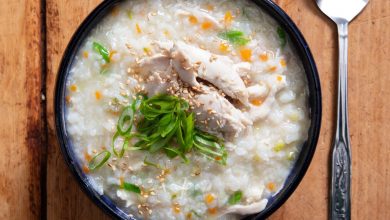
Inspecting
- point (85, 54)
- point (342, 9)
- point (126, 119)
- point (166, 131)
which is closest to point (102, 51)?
point (85, 54)

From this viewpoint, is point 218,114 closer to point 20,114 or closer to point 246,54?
point 246,54

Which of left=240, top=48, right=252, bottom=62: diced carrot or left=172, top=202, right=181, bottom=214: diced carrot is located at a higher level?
left=240, top=48, right=252, bottom=62: diced carrot

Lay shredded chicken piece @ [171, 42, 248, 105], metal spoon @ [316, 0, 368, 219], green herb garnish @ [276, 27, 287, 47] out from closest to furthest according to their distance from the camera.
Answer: shredded chicken piece @ [171, 42, 248, 105]
green herb garnish @ [276, 27, 287, 47]
metal spoon @ [316, 0, 368, 219]

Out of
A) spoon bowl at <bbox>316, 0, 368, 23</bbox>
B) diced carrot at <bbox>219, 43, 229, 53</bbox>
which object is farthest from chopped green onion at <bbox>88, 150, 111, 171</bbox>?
spoon bowl at <bbox>316, 0, 368, 23</bbox>

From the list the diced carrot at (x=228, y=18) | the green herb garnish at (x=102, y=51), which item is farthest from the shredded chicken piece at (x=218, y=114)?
the green herb garnish at (x=102, y=51)

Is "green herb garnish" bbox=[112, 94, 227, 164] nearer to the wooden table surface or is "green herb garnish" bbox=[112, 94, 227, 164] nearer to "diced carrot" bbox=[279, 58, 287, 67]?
"diced carrot" bbox=[279, 58, 287, 67]

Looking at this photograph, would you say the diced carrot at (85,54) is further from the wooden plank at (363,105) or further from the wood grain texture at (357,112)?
the wooden plank at (363,105)

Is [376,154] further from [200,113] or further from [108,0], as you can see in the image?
[108,0]
